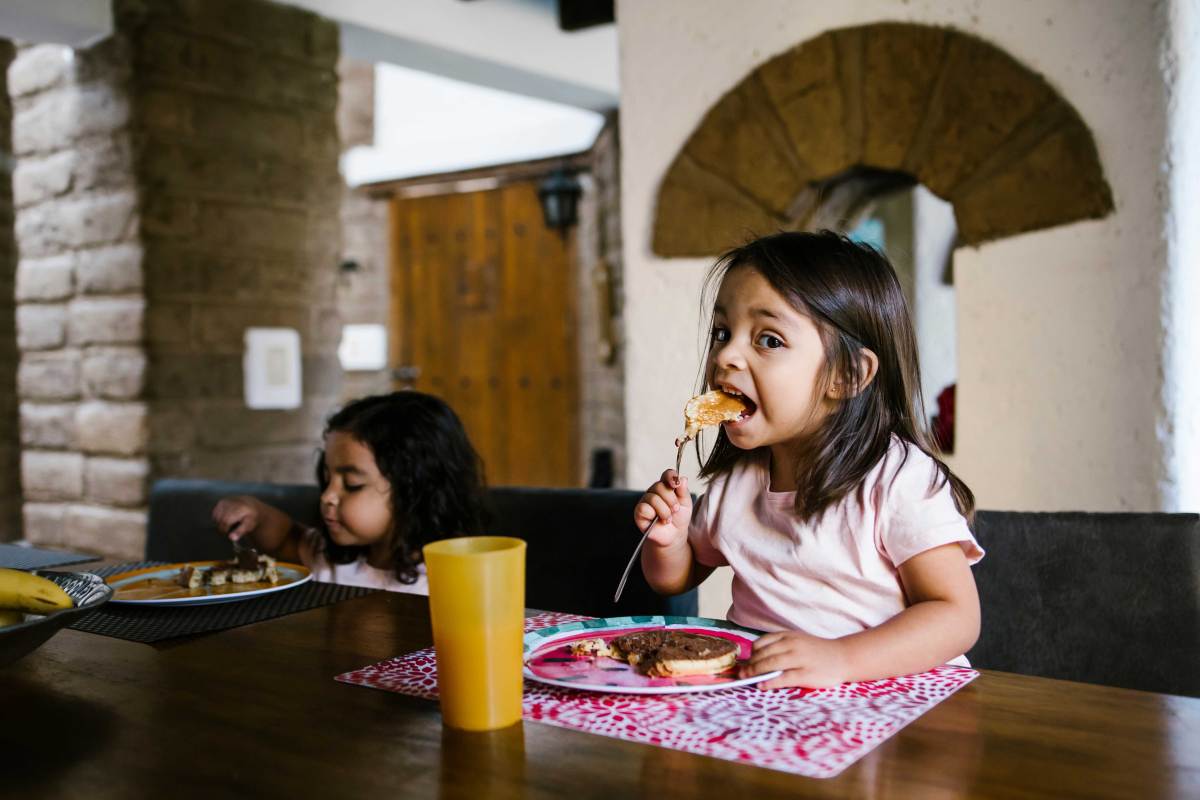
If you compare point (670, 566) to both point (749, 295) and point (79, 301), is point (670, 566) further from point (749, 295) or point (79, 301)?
point (79, 301)

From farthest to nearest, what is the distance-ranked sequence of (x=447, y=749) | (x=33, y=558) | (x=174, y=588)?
1. (x=33, y=558)
2. (x=174, y=588)
3. (x=447, y=749)

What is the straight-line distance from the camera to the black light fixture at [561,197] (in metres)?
5.61

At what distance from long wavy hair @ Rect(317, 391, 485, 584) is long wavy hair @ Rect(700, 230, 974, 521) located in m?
0.73

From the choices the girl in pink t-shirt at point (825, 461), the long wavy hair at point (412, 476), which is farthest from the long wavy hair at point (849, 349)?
the long wavy hair at point (412, 476)

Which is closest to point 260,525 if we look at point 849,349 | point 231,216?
point 849,349

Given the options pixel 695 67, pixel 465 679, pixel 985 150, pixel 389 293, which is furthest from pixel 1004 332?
pixel 389 293

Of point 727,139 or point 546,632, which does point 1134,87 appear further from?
point 546,632

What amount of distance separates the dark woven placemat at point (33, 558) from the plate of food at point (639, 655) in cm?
96

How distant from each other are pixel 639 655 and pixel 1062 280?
146cm

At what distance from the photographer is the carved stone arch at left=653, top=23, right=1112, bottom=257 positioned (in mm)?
1965

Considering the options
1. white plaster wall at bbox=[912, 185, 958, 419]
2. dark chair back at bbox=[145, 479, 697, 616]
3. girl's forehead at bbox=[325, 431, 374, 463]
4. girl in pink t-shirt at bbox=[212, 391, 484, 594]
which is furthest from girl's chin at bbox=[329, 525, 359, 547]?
white plaster wall at bbox=[912, 185, 958, 419]

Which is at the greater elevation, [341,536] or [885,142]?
[885,142]

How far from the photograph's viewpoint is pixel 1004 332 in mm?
2061

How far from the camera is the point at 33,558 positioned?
161 centimetres
